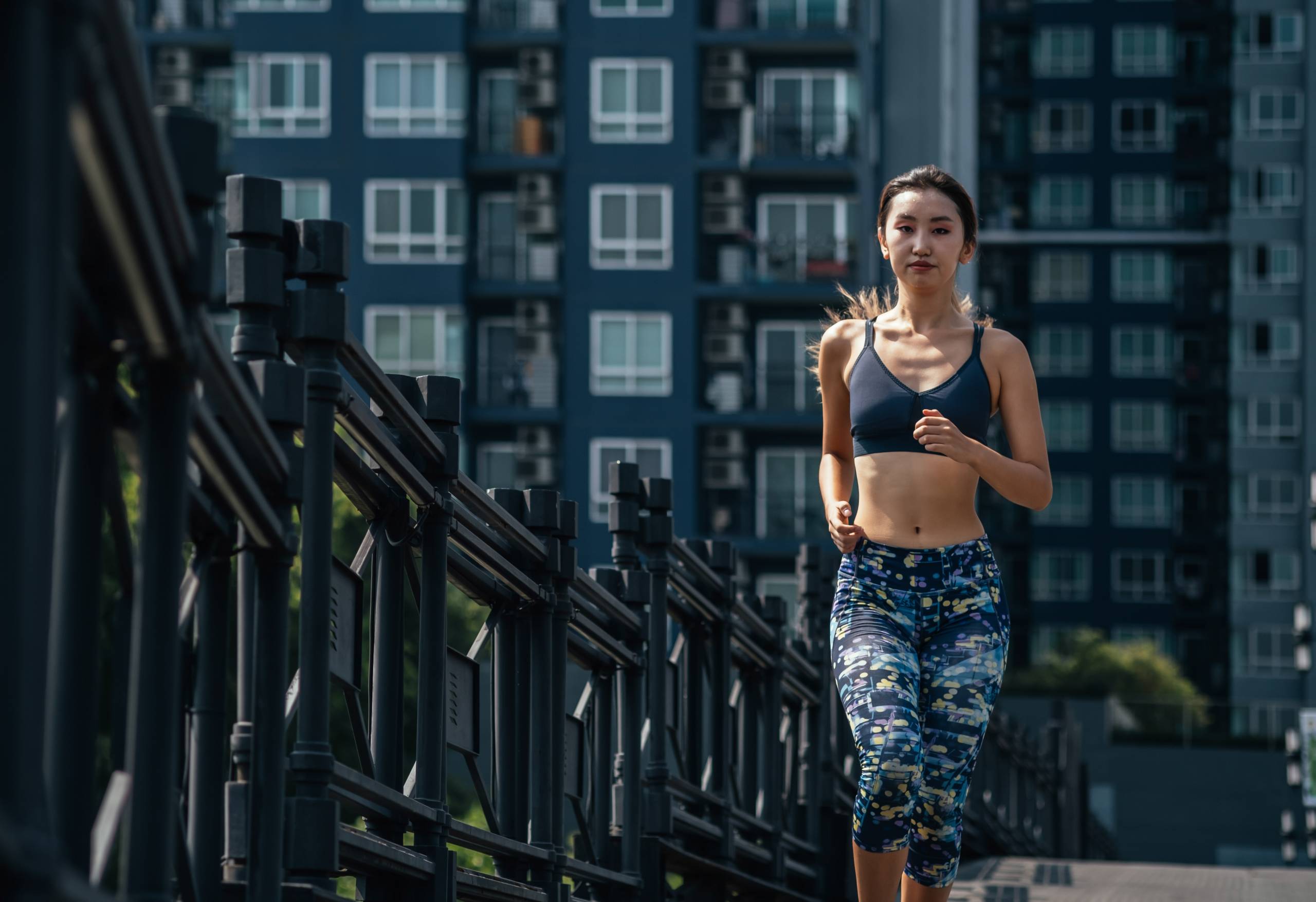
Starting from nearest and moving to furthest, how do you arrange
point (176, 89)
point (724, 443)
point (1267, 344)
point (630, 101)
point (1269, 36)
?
point (630, 101)
point (724, 443)
point (176, 89)
point (1267, 344)
point (1269, 36)

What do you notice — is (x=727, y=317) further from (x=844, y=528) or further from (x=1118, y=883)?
(x=844, y=528)

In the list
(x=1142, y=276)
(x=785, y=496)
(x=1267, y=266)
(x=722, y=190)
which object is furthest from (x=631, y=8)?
(x=1142, y=276)

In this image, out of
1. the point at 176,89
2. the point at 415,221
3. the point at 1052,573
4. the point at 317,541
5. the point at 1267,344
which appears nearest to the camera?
the point at 317,541

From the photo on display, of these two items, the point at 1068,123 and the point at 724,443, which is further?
the point at 1068,123

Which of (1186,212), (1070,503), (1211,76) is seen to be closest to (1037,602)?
(1070,503)

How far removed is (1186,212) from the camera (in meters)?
85.3

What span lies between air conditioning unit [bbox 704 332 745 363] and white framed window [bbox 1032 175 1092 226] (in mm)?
39558

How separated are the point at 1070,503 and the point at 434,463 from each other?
81978mm

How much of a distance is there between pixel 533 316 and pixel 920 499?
150ft

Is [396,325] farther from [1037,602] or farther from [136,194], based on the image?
[136,194]

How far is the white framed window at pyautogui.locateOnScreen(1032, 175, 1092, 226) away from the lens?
285 feet

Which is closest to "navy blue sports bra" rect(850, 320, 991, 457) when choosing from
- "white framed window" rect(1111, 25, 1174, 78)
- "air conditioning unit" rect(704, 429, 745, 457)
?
"air conditioning unit" rect(704, 429, 745, 457)

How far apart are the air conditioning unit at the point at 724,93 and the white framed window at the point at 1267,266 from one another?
117ft

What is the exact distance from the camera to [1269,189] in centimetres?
8119
